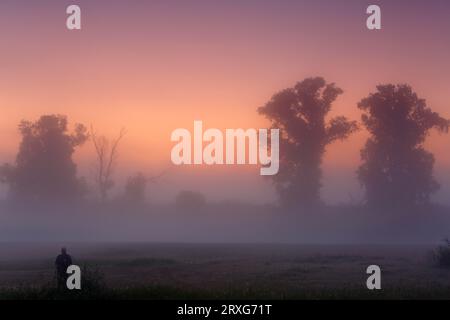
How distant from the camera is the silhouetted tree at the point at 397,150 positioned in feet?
313

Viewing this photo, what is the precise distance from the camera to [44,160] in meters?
117

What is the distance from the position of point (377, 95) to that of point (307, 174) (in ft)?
59.8

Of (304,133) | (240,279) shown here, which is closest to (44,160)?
(304,133)

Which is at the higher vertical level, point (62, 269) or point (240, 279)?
point (62, 269)

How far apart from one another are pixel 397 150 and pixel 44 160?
62700mm

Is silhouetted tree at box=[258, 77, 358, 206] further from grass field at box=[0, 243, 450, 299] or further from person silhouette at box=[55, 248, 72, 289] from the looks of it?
person silhouette at box=[55, 248, 72, 289]

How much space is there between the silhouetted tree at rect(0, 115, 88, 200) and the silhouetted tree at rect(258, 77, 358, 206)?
39.8m

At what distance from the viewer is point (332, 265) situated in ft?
161

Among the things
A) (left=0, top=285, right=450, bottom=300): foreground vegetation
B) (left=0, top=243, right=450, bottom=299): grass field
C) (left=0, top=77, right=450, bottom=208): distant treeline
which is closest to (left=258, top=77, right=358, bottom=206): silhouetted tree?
(left=0, top=77, right=450, bottom=208): distant treeline

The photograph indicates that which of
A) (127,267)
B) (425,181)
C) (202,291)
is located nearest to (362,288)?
(202,291)

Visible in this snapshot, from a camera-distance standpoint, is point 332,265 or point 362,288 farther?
point 332,265

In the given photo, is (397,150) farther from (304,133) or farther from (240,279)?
(240,279)
